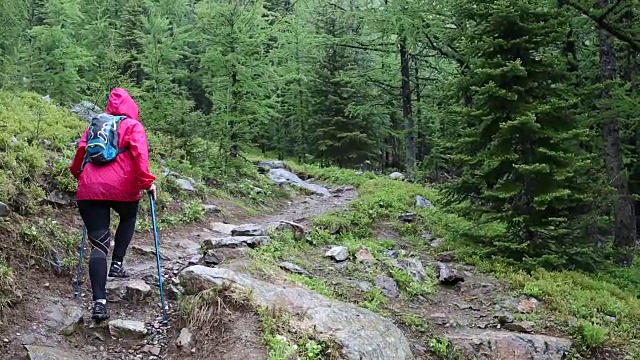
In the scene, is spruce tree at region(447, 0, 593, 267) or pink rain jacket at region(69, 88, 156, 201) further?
spruce tree at region(447, 0, 593, 267)

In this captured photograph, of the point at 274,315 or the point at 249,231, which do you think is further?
the point at 249,231

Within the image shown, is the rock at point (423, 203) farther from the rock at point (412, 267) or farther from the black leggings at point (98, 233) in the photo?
the black leggings at point (98, 233)

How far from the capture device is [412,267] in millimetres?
7926

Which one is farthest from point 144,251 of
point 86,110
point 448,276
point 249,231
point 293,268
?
point 86,110

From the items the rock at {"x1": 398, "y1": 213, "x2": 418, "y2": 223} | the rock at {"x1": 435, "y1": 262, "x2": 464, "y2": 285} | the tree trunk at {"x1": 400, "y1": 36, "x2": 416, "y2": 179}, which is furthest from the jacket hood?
the tree trunk at {"x1": 400, "y1": 36, "x2": 416, "y2": 179}

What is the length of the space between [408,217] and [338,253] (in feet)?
12.2

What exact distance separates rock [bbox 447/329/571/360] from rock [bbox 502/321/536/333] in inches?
6.4

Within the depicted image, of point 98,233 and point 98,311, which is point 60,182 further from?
point 98,311

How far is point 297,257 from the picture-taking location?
7.54 meters

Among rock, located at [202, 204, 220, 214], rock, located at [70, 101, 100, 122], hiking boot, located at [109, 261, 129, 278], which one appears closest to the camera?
hiking boot, located at [109, 261, 129, 278]

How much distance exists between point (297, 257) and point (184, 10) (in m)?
32.5

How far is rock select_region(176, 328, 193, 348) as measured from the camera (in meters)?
4.88

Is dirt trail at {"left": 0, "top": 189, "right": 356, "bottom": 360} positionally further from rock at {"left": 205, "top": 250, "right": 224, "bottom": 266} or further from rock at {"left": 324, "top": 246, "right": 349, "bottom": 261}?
rock at {"left": 324, "top": 246, "right": 349, "bottom": 261}

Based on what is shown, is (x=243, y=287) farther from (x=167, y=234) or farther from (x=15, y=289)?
(x=167, y=234)
